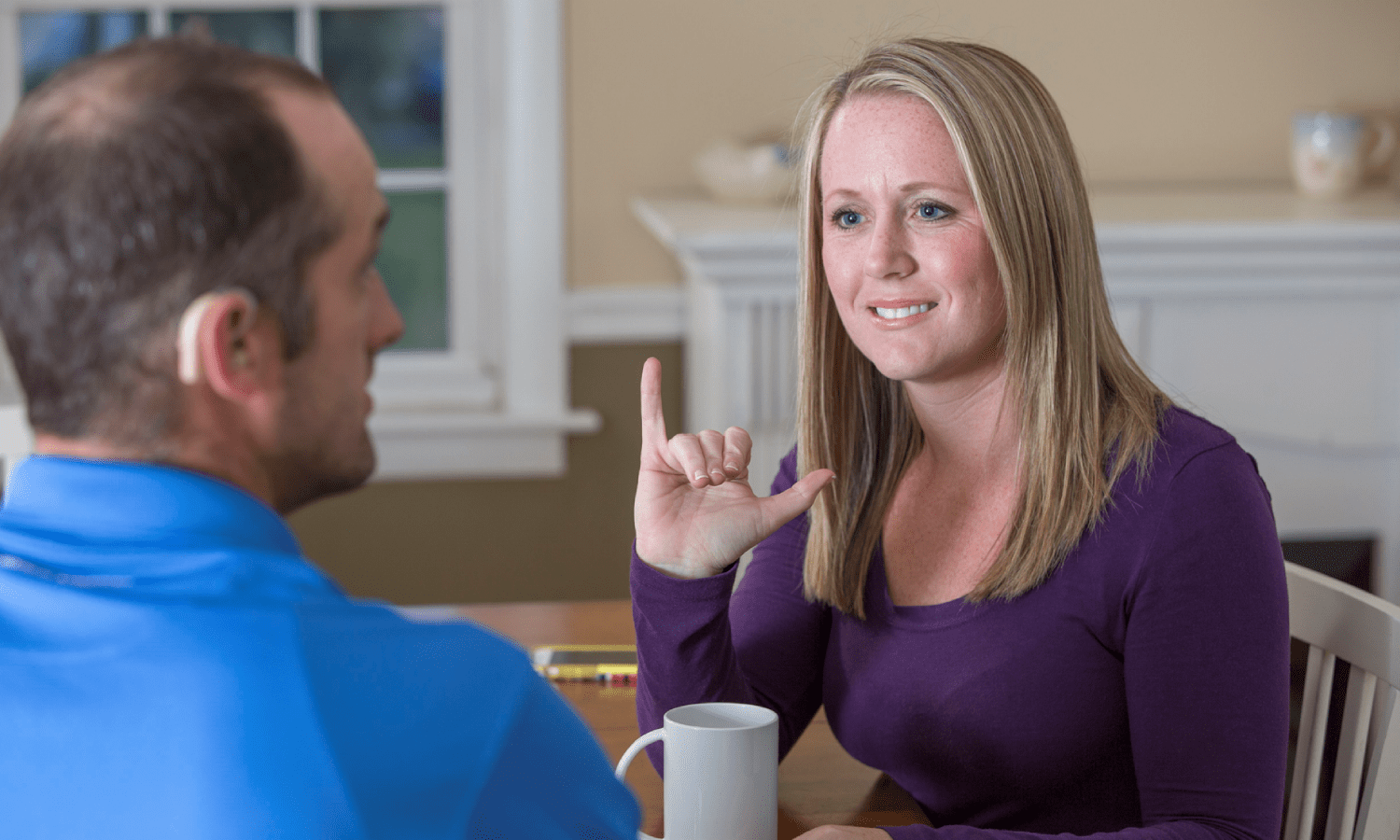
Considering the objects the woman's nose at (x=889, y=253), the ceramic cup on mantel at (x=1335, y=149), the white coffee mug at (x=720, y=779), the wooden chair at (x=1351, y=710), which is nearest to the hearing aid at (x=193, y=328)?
the white coffee mug at (x=720, y=779)

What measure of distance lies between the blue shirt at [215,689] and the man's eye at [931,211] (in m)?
0.71

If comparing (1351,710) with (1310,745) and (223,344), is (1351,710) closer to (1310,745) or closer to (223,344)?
(1310,745)

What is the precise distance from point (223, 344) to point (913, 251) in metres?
0.73

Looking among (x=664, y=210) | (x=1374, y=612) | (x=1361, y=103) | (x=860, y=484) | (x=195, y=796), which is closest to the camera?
(x=195, y=796)

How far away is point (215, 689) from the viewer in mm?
513

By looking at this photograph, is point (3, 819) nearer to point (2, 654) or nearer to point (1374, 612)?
point (2, 654)

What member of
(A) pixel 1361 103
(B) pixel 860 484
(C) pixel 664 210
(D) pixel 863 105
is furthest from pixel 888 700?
(A) pixel 1361 103

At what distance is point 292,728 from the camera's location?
51 centimetres

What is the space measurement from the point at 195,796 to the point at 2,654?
10 centimetres

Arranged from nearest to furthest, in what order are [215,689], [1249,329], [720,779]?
[215,689]
[720,779]
[1249,329]

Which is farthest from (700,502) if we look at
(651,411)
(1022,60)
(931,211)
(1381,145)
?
(1381,145)

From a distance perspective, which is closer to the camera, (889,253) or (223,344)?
(223,344)

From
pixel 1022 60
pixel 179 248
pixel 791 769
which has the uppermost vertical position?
pixel 1022 60

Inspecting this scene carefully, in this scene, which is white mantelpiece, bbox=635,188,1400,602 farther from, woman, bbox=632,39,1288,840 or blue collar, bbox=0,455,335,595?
blue collar, bbox=0,455,335,595
